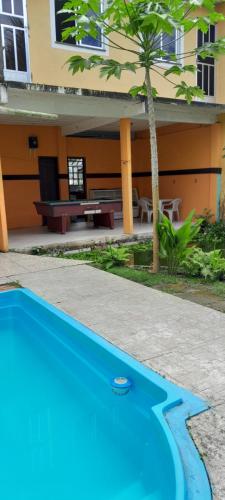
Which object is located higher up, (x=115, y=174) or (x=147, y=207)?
(x=115, y=174)

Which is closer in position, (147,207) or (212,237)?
(212,237)

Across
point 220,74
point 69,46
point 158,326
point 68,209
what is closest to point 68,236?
point 68,209

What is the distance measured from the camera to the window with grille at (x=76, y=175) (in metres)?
13.3

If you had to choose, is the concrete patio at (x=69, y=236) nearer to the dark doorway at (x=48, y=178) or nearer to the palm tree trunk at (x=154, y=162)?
the dark doorway at (x=48, y=178)

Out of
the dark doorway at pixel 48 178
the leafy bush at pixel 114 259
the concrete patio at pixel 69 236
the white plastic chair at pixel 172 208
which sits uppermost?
the dark doorway at pixel 48 178

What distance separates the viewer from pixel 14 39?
901 centimetres

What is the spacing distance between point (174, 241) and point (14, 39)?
623 cm

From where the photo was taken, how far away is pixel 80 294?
5707 mm

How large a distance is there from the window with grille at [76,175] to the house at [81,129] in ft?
0.11

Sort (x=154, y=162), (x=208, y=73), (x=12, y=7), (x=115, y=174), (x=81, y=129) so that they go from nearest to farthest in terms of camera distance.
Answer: (x=154, y=162) → (x=12, y=7) → (x=81, y=129) → (x=208, y=73) → (x=115, y=174)

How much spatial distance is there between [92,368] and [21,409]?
0.78 meters

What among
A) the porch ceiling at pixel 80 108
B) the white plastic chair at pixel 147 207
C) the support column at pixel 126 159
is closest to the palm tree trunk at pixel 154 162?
the porch ceiling at pixel 80 108

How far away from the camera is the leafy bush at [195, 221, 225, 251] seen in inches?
383

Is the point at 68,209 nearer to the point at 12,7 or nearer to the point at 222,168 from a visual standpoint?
the point at 12,7
